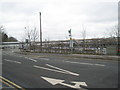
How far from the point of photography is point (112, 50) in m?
15.9

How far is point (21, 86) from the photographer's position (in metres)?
5.80

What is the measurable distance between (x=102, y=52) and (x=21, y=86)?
44.5 feet

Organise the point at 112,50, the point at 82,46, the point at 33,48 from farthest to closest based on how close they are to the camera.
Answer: the point at 33,48 < the point at 82,46 < the point at 112,50

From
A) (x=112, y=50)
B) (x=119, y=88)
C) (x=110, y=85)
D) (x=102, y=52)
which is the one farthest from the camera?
(x=102, y=52)

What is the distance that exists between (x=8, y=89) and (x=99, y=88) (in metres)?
3.87

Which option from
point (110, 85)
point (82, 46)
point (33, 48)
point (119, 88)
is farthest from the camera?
point (33, 48)

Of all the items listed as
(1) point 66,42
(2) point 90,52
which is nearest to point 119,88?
(2) point 90,52

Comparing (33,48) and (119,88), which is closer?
(119,88)

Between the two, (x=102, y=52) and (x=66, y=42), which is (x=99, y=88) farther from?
(x=66, y=42)

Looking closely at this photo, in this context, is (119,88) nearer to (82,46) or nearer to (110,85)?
(110,85)

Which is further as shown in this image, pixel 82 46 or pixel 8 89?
pixel 82 46

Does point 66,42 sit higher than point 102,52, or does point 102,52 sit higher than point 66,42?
point 66,42

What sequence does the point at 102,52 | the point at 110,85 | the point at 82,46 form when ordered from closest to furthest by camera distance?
the point at 110,85 < the point at 102,52 < the point at 82,46

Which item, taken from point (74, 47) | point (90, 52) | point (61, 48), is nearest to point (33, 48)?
point (61, 48)
